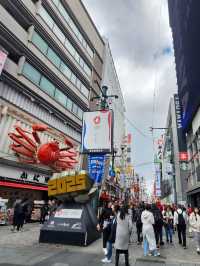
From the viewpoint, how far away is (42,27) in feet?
72.0

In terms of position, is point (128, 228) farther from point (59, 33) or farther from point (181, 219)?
point (59, 33)

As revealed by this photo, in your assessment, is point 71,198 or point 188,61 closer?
point 71,198

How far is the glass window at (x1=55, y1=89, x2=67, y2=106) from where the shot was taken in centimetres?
2444

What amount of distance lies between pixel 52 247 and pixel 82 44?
28905 mm

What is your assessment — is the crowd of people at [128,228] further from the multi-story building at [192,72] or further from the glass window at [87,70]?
the glass window at [87,70]

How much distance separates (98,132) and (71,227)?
6594mm

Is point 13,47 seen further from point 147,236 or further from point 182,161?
point 182,161

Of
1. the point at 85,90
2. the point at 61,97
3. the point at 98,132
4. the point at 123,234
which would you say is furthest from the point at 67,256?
the point at 85,90

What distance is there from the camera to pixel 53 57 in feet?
78.3

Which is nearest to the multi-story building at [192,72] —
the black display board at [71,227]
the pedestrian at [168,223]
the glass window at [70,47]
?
the pedestrian at [168,223]

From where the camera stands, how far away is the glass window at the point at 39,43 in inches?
830

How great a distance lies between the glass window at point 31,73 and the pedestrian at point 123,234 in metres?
17.1

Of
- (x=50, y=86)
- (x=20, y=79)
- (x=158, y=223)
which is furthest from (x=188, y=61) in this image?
(x=158, y=223)

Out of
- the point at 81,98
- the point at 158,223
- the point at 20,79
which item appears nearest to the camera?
the point at 158,223
